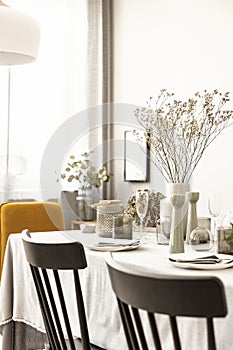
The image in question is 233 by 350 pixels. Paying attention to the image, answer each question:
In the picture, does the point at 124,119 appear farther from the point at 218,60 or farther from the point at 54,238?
the point at 54,238

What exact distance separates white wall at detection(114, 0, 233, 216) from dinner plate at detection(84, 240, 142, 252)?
1539mm

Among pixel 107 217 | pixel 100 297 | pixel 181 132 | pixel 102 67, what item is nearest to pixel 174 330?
pixel 100 297

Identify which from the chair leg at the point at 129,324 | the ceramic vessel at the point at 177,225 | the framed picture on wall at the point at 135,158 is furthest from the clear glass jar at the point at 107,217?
the framed picture on wall at the point at 135,158

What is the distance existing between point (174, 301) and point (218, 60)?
2.96m

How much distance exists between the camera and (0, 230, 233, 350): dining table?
1768 mm

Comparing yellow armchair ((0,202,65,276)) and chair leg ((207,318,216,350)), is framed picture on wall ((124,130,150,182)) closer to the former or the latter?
yellow armchair ((0,202,65,276))

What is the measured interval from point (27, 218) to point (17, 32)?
1130 mm

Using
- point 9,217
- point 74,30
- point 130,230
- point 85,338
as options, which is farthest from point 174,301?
point 74,30

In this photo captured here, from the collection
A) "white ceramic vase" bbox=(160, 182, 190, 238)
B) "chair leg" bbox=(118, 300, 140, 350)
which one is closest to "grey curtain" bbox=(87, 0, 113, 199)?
"white ceramic vase" bbox=(160, 182, 190, 238)

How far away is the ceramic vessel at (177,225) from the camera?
2248 mm

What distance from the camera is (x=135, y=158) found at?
4871mm

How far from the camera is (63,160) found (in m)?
4.98

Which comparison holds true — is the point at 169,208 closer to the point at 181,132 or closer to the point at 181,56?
the point at 181,132

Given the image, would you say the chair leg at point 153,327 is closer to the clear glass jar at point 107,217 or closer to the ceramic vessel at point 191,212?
the ceramic vessel at point 191,212
